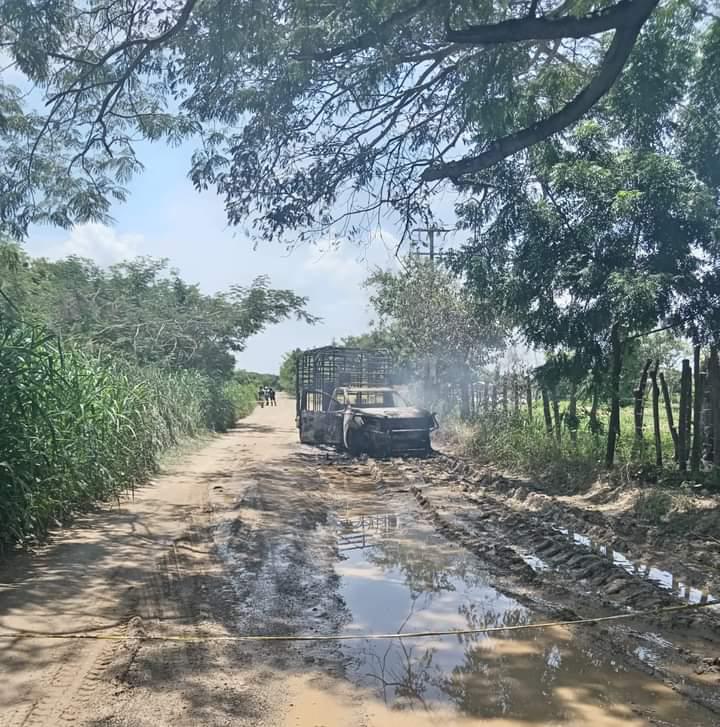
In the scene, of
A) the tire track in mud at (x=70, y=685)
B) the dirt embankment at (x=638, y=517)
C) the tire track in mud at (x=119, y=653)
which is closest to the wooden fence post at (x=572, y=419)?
the dirt embankment at (x=638, y=517)

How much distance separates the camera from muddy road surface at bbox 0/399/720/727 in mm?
3834

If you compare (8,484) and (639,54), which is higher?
(639,54)

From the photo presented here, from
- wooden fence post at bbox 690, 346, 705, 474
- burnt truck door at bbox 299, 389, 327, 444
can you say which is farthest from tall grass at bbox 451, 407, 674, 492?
burnt truck door at bbox 299, 389, 327, 444

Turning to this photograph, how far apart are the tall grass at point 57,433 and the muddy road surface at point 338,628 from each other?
42cm

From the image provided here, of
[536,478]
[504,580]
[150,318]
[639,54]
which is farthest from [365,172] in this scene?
[150,318]

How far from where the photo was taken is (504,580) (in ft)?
20.7

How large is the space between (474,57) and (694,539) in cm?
627

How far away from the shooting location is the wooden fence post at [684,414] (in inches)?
379

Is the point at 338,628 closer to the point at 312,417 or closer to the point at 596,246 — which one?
the point at 596,246

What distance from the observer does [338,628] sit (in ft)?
16.9

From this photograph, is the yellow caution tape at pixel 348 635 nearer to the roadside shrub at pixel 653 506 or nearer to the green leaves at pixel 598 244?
the roadside shrub at pixel 653 506

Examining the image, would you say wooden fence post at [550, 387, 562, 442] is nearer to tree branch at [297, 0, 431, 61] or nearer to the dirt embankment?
the dirt embankment

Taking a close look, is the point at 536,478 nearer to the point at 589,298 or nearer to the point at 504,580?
the point at 589,298

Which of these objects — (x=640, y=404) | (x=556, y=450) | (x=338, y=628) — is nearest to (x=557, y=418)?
(x=556, y=450)
